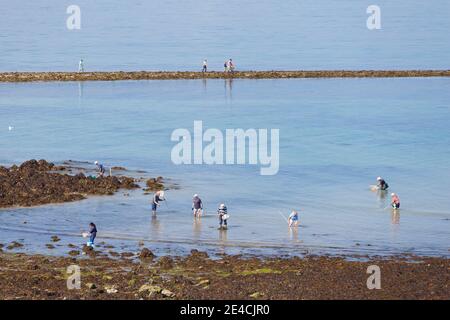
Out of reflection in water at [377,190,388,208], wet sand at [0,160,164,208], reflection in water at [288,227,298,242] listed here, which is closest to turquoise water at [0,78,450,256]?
reflection in water at [288,227,298,242]

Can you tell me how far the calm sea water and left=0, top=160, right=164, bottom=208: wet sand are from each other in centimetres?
5785

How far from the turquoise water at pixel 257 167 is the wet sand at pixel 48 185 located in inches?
47.7

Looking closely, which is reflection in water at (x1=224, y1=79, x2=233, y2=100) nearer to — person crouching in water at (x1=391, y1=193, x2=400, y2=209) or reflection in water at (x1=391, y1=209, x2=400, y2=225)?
person crouching in water at (x1=391, y1=193, x2=400, y2=209)

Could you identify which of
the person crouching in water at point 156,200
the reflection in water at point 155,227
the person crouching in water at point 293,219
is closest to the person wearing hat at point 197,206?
the person crouching in water at point 156,200

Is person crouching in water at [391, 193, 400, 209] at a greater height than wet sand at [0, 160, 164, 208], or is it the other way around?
wet sand at [0, 160, 164, 208]

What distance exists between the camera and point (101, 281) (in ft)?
123

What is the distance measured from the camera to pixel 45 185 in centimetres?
5572

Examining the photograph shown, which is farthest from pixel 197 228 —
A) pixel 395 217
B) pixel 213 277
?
pixel 213 277

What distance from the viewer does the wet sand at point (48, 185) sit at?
176ft

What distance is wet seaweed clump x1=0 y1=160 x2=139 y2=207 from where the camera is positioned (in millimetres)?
53500

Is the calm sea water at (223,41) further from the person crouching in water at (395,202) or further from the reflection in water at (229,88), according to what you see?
the person crouching in water at (395,202)

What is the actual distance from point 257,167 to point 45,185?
15.2m

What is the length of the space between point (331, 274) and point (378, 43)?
11766 cm

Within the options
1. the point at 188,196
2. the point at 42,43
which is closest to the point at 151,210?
the point at 188,196
